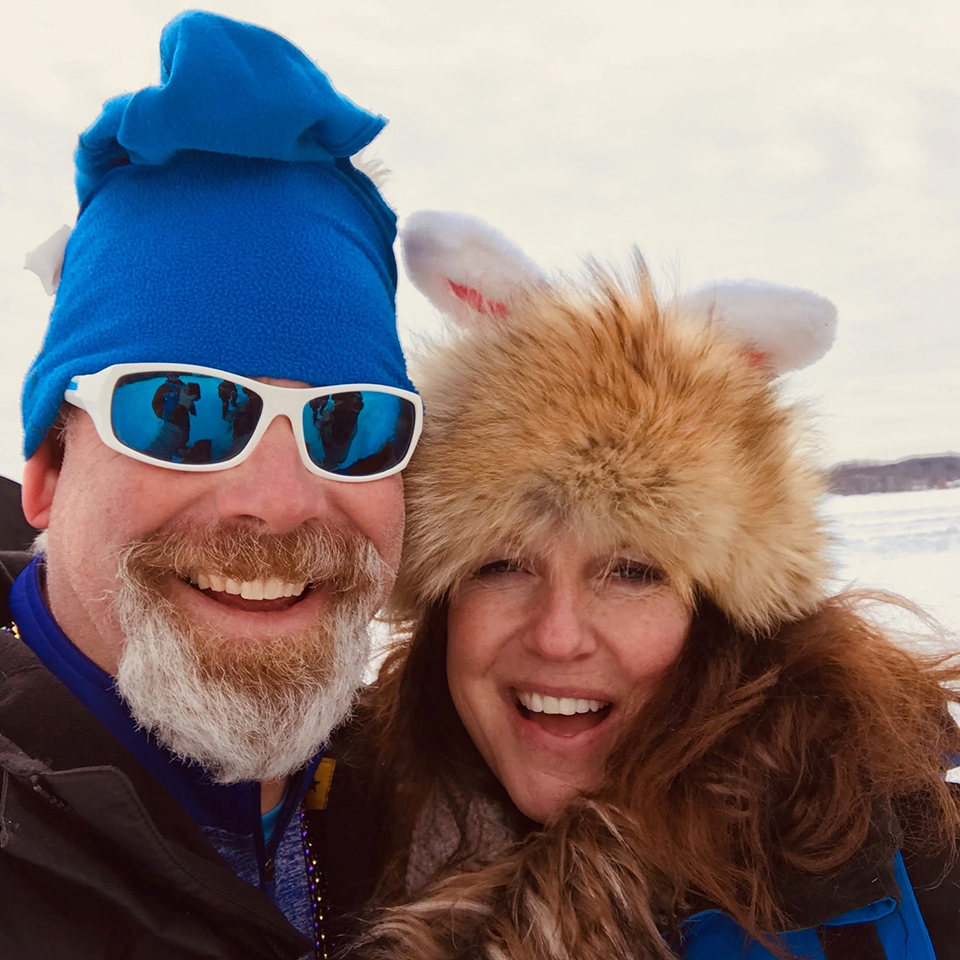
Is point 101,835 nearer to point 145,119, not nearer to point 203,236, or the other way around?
point 203,236

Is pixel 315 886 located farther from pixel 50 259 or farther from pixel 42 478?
pixel 50 259

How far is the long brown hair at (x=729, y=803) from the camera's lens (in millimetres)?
1327

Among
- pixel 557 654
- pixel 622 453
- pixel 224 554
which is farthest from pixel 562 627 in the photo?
pixel 224 554

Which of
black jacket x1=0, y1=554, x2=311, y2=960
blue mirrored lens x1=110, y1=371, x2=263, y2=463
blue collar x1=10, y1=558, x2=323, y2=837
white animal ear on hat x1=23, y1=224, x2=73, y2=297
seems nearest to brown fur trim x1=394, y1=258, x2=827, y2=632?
blue mirrored lens x1=110, y1=371, x2=263, y2=463

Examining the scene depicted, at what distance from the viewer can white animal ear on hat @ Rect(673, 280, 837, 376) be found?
1.82 m

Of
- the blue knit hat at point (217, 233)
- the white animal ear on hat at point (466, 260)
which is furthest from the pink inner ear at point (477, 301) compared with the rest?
the blue knit hat at point (217, 233)

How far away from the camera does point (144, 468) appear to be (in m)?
1.42

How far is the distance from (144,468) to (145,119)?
25.1 inches

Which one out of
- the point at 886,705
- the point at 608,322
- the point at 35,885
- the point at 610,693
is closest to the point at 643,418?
the point at 608,322

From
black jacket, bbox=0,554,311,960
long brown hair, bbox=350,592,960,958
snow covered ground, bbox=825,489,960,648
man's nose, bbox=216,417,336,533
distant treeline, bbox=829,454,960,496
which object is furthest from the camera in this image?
distant treeline, bbox=829,454,960,496

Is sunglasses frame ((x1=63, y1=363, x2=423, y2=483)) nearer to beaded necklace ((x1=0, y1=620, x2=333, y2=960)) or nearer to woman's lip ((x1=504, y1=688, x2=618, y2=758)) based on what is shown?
beaded necklace ((x1=0, y1=620, x2=333, y2=960))

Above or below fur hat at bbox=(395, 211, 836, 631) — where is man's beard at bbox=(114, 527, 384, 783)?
below

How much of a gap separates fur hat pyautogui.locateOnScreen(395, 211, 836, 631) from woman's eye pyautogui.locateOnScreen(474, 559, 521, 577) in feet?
0.18

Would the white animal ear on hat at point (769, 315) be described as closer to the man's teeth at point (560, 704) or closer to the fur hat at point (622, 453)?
the fur hat at point (622, 453)
